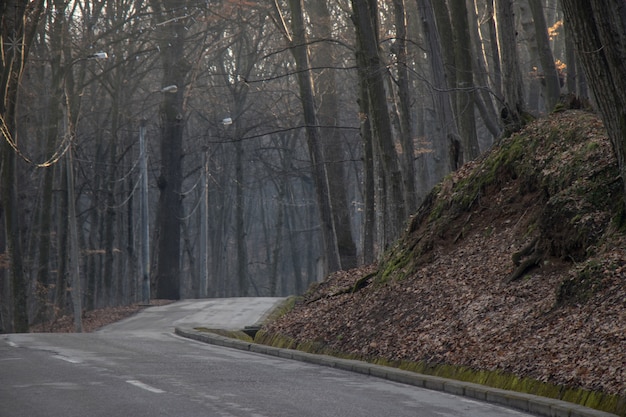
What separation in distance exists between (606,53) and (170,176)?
31.5 m

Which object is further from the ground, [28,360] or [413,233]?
[413,233]

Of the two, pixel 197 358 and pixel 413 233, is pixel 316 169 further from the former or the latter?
pixel 197 358

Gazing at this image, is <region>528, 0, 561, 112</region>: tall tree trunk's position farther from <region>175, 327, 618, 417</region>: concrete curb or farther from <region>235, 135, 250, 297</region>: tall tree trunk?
<region>235, 135, 250, 297</region>: tall tree trunk

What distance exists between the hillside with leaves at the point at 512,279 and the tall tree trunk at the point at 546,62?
5.97 metres

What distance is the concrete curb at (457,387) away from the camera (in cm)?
963

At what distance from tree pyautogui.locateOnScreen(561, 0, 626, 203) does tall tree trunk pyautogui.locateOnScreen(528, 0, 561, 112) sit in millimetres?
13347

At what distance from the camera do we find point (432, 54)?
23188 mm

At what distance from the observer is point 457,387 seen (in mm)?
11656

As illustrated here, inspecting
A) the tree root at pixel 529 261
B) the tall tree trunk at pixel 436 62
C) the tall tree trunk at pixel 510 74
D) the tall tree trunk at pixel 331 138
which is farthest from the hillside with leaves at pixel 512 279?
the tall tree trunk at pixel 331 138

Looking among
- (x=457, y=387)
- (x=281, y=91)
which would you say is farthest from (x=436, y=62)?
(x=281, y=91)

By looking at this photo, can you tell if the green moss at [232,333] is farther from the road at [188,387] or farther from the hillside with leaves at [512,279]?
the road at [188,387]

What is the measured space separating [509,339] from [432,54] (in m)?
12.0

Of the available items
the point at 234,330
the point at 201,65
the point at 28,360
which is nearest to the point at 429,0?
the point at 234,330

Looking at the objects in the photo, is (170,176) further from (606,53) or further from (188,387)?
(606,53)
